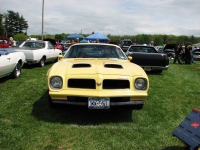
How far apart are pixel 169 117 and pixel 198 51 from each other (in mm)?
20101

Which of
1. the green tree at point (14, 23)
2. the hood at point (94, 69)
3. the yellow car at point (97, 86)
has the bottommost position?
the yellow car at point (97, 86)

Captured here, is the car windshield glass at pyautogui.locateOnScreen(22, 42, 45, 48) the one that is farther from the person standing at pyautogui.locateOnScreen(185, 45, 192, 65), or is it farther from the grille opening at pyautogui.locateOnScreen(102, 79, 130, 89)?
the person standing at pyautogui.locateOnScreen(185, 45, 192, 65)

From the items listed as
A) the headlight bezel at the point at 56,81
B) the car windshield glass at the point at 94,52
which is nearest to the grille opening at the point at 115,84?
the headlight bezel at the point at 56,81

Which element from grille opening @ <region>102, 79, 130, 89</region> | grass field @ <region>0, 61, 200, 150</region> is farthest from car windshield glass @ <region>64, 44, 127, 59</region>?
grille opening @ <region>102, 79, 130, 89</region>

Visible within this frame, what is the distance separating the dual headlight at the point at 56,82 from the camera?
12.7 ft

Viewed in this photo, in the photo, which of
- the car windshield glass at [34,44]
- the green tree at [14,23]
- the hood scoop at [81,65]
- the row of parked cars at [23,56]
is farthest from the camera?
the green tree at [14,23]

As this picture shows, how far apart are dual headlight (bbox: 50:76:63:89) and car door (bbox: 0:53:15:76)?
3021 millimetres

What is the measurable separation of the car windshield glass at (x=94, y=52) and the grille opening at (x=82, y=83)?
4.75 ft

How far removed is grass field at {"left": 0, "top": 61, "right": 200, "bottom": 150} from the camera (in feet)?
10.5

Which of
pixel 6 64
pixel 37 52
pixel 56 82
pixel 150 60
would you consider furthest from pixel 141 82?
pixel 37 52

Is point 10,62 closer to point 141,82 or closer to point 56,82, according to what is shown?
point 56,82

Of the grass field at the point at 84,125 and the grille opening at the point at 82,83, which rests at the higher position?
the grille opening at the point at 82,83

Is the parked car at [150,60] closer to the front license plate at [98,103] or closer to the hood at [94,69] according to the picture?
the hood at [94,69]

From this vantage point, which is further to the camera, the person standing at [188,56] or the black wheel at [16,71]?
the person standing at [188,56]
